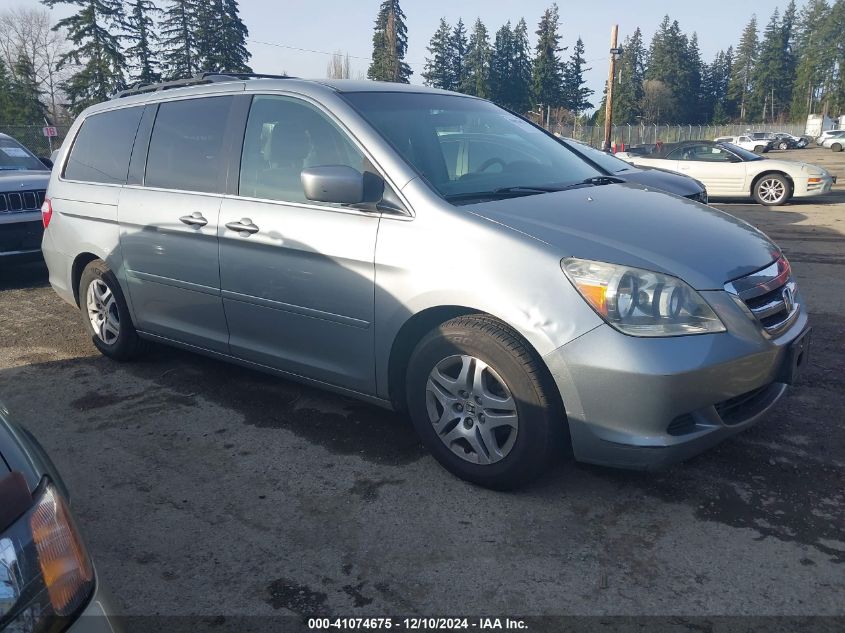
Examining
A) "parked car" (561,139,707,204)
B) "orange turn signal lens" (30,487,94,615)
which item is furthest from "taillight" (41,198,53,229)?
"parked car" (561,139,707,204)

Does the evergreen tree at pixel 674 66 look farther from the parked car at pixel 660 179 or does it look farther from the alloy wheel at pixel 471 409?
the alloy wheel at pixel 471 409

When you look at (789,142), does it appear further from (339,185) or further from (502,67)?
(339,185)

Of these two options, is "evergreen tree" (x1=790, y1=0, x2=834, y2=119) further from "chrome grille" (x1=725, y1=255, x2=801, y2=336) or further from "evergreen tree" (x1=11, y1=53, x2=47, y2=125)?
"chrome grille" (x1=725, y1=255, x2=801, y2=336)

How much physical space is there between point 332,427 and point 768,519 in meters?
2.19

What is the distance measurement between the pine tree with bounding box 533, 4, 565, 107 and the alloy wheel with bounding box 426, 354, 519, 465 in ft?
264

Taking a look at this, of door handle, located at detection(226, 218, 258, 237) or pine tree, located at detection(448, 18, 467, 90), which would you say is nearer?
door handle, located at detection(226, 218, 258, 237)

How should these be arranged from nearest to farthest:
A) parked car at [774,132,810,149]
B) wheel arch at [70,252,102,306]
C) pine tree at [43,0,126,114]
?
wheel arch at [70,252,102,306], pine tree at [43,0,126,114], parked car at [774,132,810,149]

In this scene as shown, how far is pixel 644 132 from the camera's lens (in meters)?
61.4

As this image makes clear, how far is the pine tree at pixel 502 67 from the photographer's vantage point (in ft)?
258

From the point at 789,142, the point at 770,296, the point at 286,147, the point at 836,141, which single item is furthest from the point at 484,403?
the point at 789,142

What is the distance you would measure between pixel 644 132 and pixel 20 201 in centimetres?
6055

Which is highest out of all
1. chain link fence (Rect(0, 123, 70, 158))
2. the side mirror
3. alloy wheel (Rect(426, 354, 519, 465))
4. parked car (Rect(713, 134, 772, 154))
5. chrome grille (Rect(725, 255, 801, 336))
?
parked car (Rect(713, 134, 772, 154))

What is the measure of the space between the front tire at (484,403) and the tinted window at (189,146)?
173 centimetres

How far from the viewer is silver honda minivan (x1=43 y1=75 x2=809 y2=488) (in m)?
2.79
